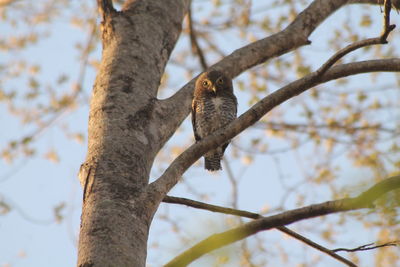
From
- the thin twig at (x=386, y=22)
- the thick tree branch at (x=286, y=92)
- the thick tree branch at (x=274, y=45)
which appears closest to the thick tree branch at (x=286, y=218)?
the thick tree branch at (x=286, y=92)

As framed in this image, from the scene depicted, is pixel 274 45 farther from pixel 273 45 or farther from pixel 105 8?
pixel 105 8

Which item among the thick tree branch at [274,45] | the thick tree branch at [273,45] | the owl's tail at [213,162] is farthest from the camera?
the owl's tail at [213,162]

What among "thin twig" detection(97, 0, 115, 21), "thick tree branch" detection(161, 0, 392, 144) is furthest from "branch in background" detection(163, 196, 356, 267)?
"thin twig" detection(97, 0, 115, 21)

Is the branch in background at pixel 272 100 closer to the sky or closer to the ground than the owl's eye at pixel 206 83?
closer to the ground

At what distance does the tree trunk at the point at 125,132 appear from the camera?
9.45ft

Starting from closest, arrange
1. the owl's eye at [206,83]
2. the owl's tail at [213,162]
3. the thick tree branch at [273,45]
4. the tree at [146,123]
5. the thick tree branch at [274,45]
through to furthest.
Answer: the tree at [146,123]
the thick tree branch at [274,45]
the thick tree branch at [273,45]
the owl's eye at [206,83]
the owl's tail at [213,162]

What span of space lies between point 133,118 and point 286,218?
1333 millimetres

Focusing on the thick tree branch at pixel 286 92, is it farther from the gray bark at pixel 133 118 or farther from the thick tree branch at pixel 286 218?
the thick tree branch at pixel 286 218

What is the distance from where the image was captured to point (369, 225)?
6.70 feet

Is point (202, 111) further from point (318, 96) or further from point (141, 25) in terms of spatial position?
point (318, 96)

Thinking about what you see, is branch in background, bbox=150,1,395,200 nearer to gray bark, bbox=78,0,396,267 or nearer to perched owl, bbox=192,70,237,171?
gray bark, bbox=78,0,396,267

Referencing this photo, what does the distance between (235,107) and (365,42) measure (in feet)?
12.4

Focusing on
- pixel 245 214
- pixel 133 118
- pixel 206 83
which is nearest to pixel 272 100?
pixel 245 214

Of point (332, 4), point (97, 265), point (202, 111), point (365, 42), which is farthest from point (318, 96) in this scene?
point (97, 265)
